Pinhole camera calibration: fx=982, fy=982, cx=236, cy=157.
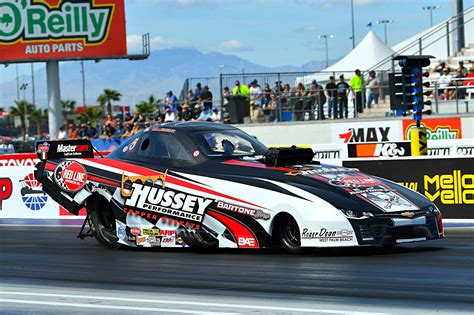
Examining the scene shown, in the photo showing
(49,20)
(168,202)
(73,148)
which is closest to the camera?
(168,202)

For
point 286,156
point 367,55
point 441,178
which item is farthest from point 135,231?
point 367,55

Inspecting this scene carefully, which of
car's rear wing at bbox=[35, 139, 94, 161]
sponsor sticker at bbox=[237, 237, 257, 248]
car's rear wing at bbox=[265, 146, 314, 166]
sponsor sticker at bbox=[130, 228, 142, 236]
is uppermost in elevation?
car's rear wing at bbox=[35, 139, 94, 161]

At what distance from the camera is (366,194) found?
37.3 feet

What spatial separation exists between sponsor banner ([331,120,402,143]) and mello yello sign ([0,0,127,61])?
13548 millimetres

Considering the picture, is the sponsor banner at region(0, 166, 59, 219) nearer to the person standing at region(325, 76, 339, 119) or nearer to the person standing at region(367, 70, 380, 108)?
the person standing at region(325, 76, 339, 119)

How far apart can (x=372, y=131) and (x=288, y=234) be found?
62.3 feet

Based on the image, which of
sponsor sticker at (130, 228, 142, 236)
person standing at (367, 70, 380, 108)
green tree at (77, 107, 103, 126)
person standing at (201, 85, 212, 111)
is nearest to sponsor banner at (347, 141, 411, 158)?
person standing at (367, 70, 380, 108)

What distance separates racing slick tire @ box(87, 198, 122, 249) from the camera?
44.8 feet

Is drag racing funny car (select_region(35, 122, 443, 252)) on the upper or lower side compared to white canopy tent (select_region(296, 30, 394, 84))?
lower

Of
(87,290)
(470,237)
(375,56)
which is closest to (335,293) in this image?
(87,290)

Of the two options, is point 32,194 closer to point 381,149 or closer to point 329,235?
point 381,149

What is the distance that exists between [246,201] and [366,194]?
145 cm

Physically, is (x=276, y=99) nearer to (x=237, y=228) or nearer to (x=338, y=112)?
(x=338, y=112)

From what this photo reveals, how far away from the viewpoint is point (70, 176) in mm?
14117
